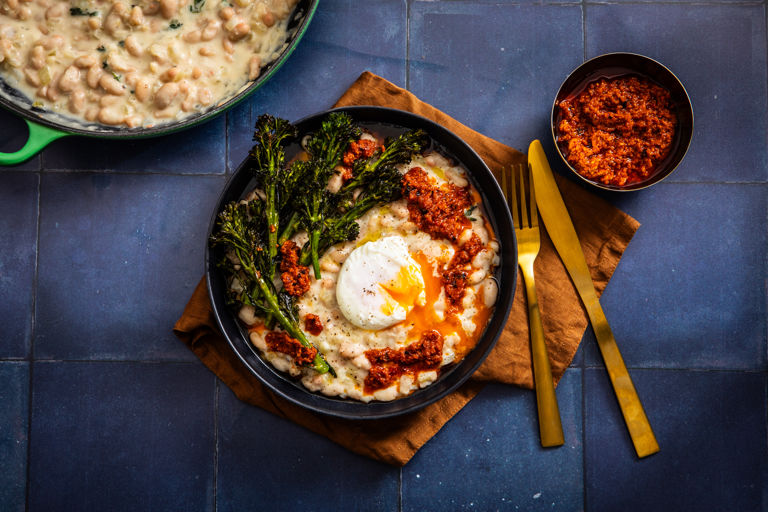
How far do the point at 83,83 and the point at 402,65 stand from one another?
5.27 feet

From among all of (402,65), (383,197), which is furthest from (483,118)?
(383,197)

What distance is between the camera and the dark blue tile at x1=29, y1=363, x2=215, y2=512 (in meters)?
2.96

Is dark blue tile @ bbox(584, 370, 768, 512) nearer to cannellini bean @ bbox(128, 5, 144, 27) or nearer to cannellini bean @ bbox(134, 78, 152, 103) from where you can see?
cannellini bean @ bbox(134, 78, 152, 103)

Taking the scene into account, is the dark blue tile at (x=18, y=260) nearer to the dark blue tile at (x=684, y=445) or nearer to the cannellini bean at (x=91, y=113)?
the cannellini bean at (x=91, y=113)

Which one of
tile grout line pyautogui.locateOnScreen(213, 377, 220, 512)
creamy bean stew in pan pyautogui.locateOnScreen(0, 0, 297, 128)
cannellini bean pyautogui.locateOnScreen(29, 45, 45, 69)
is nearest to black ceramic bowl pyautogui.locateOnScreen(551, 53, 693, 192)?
creamy bean stew in pan pyautogui.locateOnScreen(0, 0, 297, 128)

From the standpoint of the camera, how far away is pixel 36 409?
296cm

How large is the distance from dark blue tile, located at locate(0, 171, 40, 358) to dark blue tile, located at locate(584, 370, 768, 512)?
9.86ft

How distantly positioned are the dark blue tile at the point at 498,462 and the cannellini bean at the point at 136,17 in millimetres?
2546

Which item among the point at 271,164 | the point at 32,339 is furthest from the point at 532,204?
the point at 32,339

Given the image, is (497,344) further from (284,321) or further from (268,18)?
(268,18)

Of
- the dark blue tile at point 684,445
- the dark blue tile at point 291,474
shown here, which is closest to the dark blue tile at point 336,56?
the dark blue tile at point 291,474

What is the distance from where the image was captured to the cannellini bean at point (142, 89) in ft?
8.96

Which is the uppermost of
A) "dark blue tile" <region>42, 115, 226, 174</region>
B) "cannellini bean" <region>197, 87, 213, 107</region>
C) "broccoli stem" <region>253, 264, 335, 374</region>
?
"cannellini bean" <region>197, 87, 213, 107</region>

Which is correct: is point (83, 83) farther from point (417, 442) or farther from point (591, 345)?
point (591, 345)
